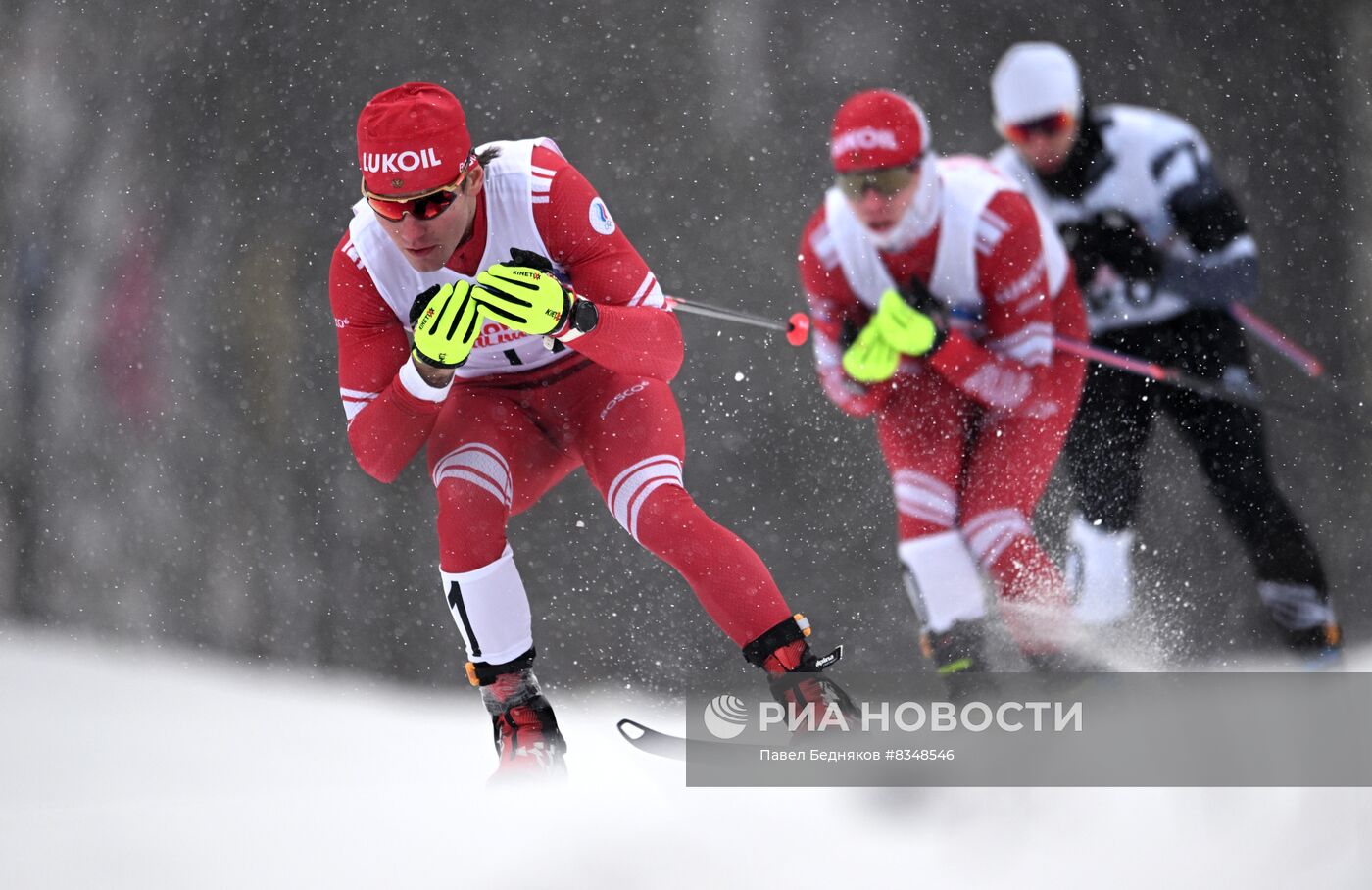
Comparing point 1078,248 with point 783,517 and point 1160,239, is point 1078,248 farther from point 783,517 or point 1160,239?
point 783,517

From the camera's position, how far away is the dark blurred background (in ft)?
5.99

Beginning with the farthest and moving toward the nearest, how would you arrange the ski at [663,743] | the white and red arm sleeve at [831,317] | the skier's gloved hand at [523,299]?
1. the ski at [663,743]
2. the white and red arm sleeve at [831,317]
3. the skier's gloved hand at [523,299]

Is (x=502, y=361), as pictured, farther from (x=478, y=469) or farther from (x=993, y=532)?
(x=993, y=532)

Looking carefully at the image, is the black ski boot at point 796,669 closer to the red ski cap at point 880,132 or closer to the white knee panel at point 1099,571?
Result: the white knee panel at point 1099,571

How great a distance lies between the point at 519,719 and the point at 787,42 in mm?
1001

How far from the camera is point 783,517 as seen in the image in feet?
6.12

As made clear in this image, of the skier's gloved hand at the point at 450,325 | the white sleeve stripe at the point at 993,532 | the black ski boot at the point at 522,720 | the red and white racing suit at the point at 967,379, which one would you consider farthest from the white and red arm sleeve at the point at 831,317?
the black ski boot at the point at 522,720

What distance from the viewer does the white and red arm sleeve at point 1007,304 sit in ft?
5.78

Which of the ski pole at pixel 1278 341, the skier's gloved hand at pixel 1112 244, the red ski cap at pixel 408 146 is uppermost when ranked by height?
the red ski cap at pixel 408 146

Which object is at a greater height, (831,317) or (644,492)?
(831,317)

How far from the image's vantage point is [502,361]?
6.28 feet

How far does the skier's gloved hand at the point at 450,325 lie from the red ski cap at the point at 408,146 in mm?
145

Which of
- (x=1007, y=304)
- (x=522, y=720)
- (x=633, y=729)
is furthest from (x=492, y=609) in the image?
(x=1007, y=304)

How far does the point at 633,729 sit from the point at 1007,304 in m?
0.79
